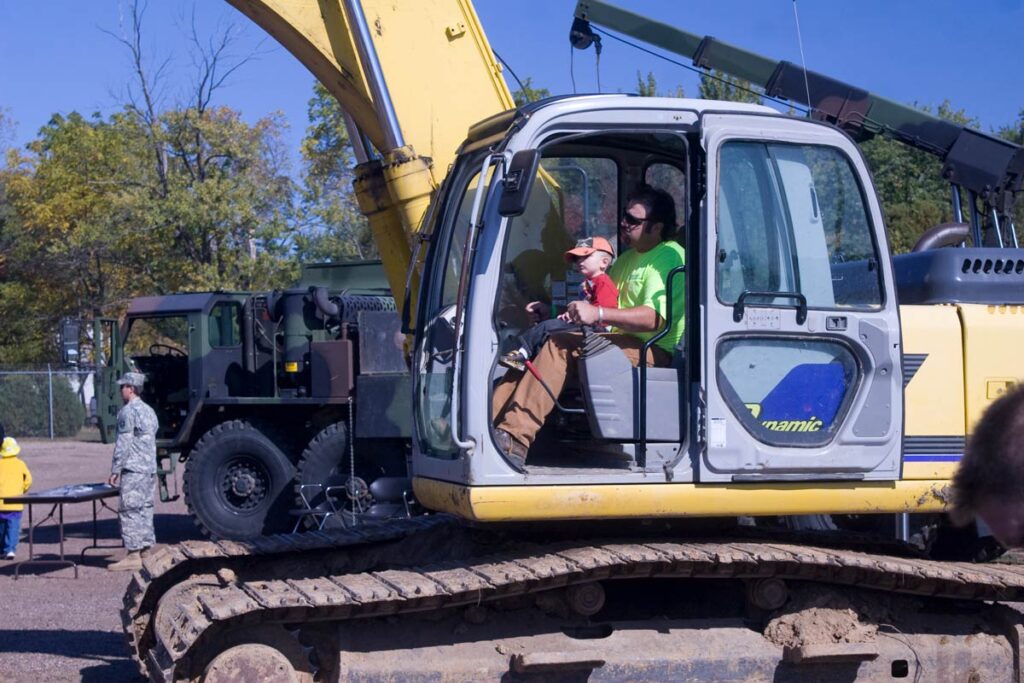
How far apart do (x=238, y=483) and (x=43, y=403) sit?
1978 cm

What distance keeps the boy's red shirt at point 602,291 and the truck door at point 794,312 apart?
0.49 metres

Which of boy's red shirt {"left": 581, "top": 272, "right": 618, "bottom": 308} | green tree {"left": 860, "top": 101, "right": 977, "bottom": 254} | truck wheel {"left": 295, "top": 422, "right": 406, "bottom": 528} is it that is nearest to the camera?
boy's red shirt {"left": 581, "top": 272, "right": 618, "bottom": 308}

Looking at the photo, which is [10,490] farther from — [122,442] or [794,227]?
[794,227]

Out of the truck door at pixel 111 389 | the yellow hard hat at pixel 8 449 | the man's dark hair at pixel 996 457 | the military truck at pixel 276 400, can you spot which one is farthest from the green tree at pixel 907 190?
the man's dark hair at pixel 996 457

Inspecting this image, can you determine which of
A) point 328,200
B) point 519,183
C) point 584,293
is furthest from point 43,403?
point 519,183

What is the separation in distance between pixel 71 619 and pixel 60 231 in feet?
95.5

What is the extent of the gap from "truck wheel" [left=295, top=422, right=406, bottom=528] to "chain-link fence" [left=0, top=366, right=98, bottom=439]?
19410 millimetres

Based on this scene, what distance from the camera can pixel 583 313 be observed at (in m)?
5.38

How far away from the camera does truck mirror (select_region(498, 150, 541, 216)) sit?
5.13 m

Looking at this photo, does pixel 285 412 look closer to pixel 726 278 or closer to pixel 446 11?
pixel 446 11

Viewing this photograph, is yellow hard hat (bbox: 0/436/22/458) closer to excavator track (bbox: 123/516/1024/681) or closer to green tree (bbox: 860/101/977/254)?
excavator track (bbox: 123/516/1024/681)

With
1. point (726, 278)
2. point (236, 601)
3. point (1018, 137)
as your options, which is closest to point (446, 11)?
point (726, 278)

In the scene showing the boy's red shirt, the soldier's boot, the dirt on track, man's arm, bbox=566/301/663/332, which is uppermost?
the boy's red shirt

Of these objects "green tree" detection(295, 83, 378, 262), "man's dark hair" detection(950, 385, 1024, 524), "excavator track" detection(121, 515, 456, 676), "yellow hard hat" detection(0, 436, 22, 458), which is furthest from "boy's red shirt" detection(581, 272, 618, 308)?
"green tree" detection(295, 83, 378, 262)
